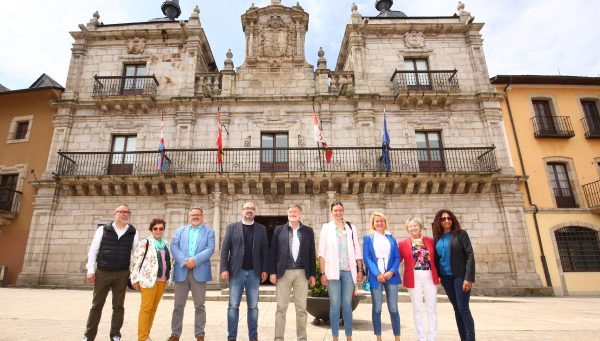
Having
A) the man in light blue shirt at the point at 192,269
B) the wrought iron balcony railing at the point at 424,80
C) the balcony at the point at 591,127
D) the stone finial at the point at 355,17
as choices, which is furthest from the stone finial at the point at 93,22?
the balcony at the point at 591,127

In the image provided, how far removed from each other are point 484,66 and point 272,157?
427 inches

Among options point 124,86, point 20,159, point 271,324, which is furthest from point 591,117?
point 20,159

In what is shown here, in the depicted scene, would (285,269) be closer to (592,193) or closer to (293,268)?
(293,268)

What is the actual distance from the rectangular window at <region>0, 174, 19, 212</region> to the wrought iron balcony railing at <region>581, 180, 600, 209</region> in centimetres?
2358

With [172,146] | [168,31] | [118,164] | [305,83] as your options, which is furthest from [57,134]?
[305,83]

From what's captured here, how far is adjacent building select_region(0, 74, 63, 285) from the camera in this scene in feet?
43.6

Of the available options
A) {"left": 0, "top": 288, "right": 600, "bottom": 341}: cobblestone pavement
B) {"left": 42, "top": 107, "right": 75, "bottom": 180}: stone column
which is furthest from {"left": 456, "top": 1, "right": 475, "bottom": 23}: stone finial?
{"left": 42, "top": 107, "right": 75, "bottom": 180}: stone column

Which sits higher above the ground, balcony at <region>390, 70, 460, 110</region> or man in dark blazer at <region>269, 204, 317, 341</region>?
balcony at <region>390, 70, 460, 110</region>

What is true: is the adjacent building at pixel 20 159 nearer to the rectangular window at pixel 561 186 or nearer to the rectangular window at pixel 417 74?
the rectangular window at pixel 417 74

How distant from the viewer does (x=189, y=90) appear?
14.9m

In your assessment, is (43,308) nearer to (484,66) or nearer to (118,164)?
(118,164)

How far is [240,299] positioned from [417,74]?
1416 centimetres

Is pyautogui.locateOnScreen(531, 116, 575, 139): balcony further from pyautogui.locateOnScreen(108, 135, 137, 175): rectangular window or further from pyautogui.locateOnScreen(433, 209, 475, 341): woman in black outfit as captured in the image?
pyautogui.locateOnScreen(108, 135, 137, 175): rectangular window

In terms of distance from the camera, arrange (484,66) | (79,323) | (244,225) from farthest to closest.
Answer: (484,66)
(79,323)
(244,225)
